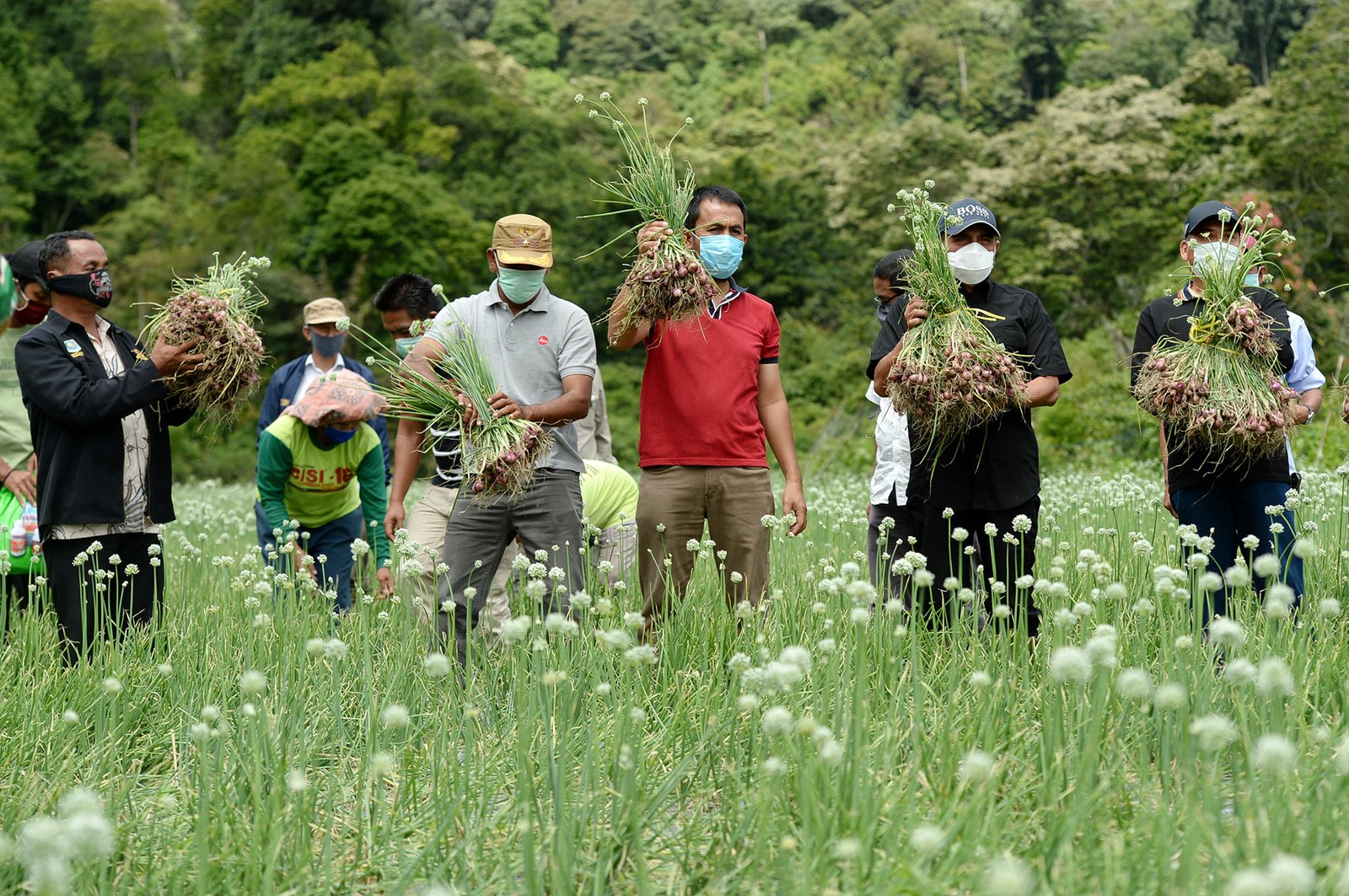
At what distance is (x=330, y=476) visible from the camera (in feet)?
23.7

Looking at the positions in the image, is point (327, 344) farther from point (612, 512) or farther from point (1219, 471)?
point (1219, 471)

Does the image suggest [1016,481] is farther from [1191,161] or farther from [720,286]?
[1191,161]

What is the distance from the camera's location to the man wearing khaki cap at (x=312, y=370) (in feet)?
25.1

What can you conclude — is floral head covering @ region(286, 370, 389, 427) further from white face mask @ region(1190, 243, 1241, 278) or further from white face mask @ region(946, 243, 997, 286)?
white face mask @ region(1190, 243, 1241, 278)

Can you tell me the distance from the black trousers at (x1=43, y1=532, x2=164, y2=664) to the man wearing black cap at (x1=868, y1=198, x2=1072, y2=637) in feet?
11.1

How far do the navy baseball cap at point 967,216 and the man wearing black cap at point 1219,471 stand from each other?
842 mm

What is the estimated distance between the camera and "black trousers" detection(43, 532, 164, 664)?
17.1 feet

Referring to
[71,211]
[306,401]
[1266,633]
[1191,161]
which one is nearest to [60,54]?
[71,211]

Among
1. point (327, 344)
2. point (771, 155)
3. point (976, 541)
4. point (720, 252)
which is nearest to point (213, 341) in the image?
point (720, 252)

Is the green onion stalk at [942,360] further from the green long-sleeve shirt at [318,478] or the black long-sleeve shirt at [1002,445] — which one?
the green long-sleeve shirt at [318,478]

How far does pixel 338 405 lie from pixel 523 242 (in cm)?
198

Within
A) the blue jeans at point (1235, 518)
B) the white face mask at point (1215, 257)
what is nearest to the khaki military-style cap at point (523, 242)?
the white face mask at point (1215, 257)

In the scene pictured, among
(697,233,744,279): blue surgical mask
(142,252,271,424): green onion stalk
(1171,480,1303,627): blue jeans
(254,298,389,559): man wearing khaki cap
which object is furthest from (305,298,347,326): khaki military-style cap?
(1171,480,1303,627): blue jeans

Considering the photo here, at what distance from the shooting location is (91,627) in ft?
18.0
